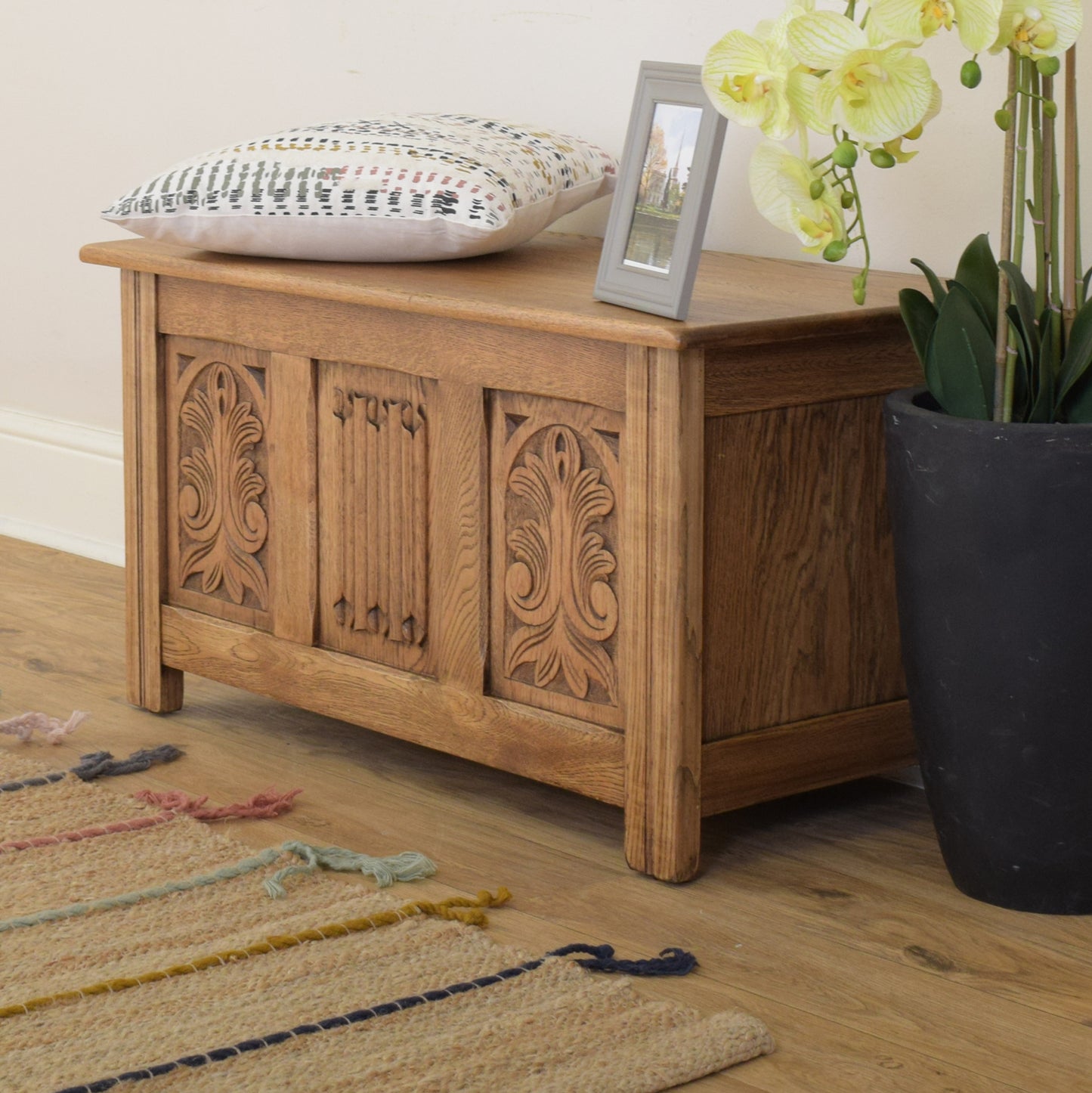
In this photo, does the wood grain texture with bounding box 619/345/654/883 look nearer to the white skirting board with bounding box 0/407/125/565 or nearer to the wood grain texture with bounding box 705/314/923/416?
the wood grain texture with bounding box 705/314/923/416

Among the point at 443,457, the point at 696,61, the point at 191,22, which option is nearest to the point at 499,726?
the point at 443,457

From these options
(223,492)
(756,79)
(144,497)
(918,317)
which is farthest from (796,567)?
(144,497)

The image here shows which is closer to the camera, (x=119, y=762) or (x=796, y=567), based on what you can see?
(x=796, y=567)

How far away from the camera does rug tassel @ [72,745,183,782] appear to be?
189 centimetres

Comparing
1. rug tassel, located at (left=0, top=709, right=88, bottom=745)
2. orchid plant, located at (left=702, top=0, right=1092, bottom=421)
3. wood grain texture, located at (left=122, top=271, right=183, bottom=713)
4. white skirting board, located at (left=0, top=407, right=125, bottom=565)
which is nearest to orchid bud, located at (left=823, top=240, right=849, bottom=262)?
orchid plant, located at (left=702, top=0, right=1092, bottom=421)

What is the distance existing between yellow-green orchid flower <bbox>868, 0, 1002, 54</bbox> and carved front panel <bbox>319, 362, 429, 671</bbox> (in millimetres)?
652

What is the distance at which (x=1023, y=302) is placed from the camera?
1.47 m

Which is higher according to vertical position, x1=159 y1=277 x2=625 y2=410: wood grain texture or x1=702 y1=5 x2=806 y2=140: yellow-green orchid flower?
x1=702 y1=5 x2=806 y2=140: yellow-green orchid flower

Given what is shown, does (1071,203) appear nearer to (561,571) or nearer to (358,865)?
(561,571)

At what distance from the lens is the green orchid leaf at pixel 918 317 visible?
1.53 meters

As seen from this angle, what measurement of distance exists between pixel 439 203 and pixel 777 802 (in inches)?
28.8

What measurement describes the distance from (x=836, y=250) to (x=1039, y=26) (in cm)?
23

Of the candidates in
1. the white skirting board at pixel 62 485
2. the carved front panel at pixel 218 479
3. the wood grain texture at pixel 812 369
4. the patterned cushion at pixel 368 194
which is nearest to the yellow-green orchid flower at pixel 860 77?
the wood grain texture at pixel 812 369

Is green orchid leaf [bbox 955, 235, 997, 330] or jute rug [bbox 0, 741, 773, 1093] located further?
green orchid leaf [bbox 955, 235, 997, 330]
